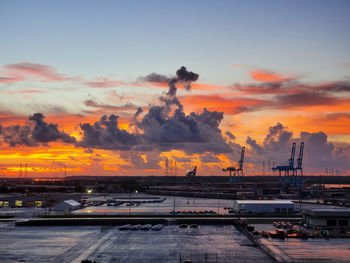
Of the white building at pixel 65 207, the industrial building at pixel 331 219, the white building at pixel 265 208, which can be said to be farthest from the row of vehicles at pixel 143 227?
the white building at pixel 65 207

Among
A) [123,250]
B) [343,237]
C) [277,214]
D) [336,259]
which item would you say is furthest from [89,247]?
[277,214]

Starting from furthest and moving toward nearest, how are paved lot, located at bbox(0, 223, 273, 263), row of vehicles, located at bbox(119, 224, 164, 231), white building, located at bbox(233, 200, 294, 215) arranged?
white building, located at bbox(233, 200, 294, 215) < row of vehicles, located at bbox(119, 224, 164, 231) < paved lot, located at bbox(0, 223, 273, 263)

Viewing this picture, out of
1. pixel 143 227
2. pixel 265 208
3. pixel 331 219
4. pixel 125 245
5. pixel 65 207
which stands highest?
pixel 331 219

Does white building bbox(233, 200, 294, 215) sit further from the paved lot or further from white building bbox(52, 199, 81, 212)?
white building bbox(52, 199, 81, 212)

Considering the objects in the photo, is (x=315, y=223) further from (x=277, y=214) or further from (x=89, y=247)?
(x=89, y=247)

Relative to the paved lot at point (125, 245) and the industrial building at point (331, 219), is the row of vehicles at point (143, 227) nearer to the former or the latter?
the paved lot at point (125, 245)

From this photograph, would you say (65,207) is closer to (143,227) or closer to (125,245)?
(143,227)

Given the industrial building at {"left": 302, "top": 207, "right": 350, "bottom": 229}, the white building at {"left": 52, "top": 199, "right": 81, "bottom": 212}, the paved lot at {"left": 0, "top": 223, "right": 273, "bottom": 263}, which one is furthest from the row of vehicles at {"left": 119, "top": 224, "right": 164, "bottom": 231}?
the white building at {"left": 52, "top": 199, "right": 81, "bottom": 212}

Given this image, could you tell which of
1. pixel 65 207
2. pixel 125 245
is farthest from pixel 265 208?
pixel 65 207
